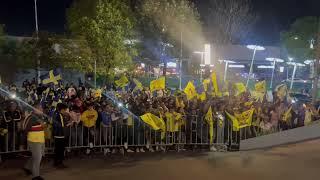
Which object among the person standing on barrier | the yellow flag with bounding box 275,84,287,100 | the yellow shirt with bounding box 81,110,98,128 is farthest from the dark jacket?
the yellow flag with bounding box 275,84,287,100

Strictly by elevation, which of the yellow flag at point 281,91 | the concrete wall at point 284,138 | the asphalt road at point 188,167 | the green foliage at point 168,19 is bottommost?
the asphalt road at point 188,167

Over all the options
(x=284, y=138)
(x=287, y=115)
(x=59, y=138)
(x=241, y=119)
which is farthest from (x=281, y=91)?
(x=59, y=138)

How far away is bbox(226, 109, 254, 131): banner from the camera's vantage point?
14578 mm

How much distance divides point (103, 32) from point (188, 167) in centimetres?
1827

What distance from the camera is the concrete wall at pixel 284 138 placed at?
49.8 feet

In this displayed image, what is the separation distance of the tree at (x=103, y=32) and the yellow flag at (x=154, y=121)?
15.7m

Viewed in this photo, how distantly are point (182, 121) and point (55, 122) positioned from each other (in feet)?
13.4

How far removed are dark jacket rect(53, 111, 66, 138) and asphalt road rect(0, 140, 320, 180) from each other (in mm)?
795

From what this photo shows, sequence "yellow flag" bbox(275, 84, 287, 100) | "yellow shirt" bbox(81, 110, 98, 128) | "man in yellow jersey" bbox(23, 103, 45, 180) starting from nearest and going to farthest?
1. "man in yellow jersey" bbox(23, 103, 45, 180)
2. "yellow shirt" bbox(81, 110, 98, 128)
3. "yellow flag" bbox(275, 84, 287, 100)

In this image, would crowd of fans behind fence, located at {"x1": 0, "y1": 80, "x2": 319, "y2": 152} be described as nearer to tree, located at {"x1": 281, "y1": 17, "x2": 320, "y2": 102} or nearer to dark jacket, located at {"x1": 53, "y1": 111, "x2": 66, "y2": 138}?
dark jacket, located at {"x1": 53, "y1": 111, "x2": 66, "y2": 138}

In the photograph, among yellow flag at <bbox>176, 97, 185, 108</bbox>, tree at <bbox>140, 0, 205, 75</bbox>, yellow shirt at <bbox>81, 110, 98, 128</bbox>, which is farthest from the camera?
tree at <bbox>140, 0, 205, 75</bbox>

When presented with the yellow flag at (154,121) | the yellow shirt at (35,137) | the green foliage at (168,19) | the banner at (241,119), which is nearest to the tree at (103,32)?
the green foliage at (168,19)

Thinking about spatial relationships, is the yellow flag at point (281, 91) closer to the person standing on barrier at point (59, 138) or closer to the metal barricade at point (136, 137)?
the metal barricade at point (136, 137)

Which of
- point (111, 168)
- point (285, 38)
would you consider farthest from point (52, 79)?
point (285, 38)
